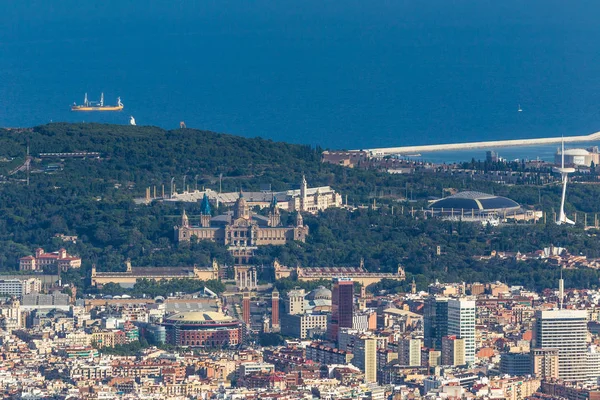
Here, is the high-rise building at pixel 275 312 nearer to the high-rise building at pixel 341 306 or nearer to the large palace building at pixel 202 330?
the large palace building at pixel 202 330

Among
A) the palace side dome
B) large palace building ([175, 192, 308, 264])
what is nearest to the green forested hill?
large palace building ([175, 192, 308, 264])

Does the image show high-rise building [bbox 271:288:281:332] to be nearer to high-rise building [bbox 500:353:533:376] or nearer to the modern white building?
the modern white building

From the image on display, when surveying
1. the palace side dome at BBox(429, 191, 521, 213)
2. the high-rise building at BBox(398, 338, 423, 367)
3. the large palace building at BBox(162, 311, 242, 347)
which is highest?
the palace side dome at BBox(429, 191, 521, 213)

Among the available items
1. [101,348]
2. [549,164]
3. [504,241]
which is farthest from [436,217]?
[101,348]

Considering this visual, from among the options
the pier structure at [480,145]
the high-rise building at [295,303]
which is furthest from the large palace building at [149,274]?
the pier structure at [480,145]

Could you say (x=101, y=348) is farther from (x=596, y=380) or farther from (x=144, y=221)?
(x=144, y=221)
